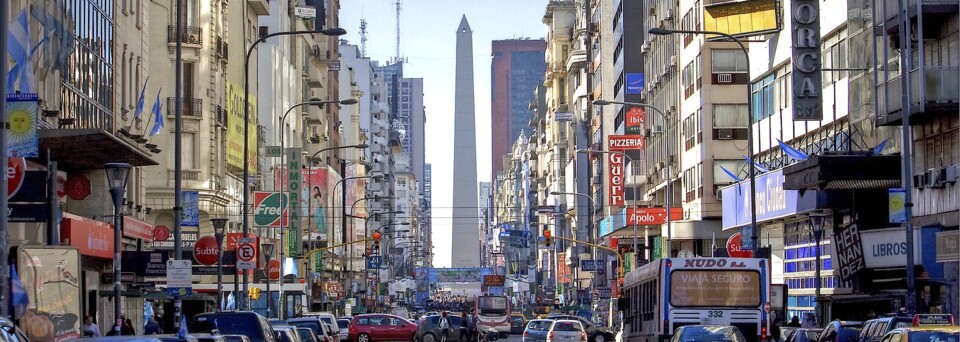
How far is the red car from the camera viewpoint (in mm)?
60562

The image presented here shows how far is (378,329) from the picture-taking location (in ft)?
201

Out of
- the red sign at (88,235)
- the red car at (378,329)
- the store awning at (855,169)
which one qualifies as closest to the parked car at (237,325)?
the red sign at (88,235)

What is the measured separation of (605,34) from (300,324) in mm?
84194

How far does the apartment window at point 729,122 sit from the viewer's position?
67.9m

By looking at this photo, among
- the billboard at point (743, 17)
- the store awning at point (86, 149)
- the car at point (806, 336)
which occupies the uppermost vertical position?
the billboard at point (743, 17)

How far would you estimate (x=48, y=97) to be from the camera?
38844 millimetres

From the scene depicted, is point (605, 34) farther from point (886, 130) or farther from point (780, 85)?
point (886, 130)

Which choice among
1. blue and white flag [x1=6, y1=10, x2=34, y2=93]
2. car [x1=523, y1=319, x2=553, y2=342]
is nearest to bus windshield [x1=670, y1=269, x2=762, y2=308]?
blue and white flag [x1=6, y1=10, x2=34, y2=93]

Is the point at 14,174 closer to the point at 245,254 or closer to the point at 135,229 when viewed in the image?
the point at 245,254

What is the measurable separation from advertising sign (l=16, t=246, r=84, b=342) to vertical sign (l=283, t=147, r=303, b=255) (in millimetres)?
57421

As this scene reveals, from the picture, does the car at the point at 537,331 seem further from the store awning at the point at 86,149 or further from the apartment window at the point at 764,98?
the store awning at the point at 86,149

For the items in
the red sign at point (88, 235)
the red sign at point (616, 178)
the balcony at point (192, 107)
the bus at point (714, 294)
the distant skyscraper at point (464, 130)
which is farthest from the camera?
the distant skyscraper at point (464, 130)

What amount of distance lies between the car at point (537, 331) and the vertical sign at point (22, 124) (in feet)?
100

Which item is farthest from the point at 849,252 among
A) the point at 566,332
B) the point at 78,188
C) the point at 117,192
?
the point at 117,192
